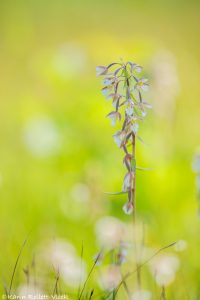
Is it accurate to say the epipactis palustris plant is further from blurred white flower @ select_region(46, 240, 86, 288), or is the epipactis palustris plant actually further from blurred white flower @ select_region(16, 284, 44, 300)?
blurred white flower @ select_region(46, 240, 86, 288)

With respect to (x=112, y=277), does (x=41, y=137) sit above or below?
above

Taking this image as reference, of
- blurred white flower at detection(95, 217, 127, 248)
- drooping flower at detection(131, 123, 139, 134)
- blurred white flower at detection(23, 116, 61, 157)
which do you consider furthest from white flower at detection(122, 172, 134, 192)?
blurred white flower at detection(23, 116, 61, 157)

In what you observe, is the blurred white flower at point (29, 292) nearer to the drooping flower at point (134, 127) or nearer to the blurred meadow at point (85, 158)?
the blurred meadow at point (85, 158)

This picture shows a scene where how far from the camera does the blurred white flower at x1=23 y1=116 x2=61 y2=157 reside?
360 centimetres

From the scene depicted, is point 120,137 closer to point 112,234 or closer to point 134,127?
point 134,127

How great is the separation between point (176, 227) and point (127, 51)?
233cm

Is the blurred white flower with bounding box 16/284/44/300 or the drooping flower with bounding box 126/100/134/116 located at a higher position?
the drooping flower with bounding box 126/100/134/116

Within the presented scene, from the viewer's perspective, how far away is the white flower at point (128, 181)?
1.75 meters

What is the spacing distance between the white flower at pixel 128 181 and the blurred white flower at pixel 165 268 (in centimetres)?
56

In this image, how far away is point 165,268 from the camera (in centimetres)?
227

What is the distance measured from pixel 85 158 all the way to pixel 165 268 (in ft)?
4.28

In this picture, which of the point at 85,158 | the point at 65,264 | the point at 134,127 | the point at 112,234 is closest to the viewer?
the point at 134,127

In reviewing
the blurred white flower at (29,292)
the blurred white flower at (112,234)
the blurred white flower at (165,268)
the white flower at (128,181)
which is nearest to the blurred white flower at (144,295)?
the blurred white flower at (165,268)

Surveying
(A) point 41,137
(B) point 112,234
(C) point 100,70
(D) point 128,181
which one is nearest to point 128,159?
(D) point 128,181
